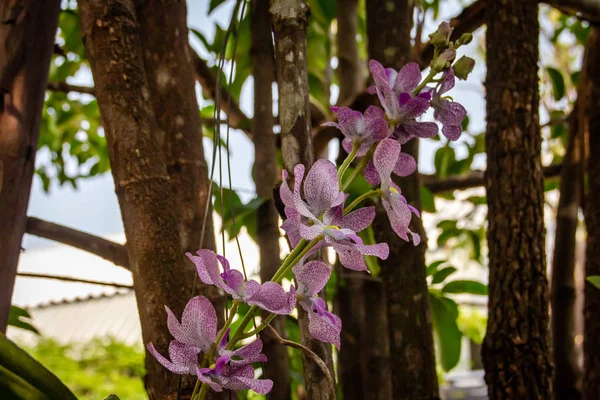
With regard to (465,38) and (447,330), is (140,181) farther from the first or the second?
(447,330)

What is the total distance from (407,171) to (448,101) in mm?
55

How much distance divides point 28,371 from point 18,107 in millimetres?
316

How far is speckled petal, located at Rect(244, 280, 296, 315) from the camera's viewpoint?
13.2 inches

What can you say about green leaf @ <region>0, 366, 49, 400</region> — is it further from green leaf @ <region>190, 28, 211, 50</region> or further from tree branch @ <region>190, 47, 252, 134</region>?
green leaf @ <region>190, 28, 211, 50</region>

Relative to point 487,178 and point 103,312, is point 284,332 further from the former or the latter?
point 103,312

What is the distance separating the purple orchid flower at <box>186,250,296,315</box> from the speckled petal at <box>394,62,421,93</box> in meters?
0.15

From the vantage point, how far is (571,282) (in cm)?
98

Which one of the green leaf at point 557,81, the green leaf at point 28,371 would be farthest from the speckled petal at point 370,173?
the green leaf at point 557,81

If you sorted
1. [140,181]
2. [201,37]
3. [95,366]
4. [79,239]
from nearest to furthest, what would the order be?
[140,181], [79,239], [201,37], [95,366]

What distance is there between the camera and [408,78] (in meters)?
0.40

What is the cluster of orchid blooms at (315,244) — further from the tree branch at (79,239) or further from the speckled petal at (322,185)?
the tree branch at (79,239)

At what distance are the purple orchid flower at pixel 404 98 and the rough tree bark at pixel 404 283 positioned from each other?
0.30 meters

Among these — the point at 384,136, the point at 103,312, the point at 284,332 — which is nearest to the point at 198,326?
the point at 384,136

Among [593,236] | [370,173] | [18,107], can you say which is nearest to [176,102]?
[18,107]
